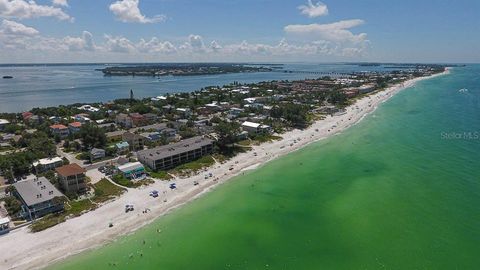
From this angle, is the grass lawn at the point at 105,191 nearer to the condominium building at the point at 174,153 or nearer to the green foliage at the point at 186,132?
the condominium building at the point at 174,153

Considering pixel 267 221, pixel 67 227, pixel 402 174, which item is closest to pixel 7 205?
pixel 67 227

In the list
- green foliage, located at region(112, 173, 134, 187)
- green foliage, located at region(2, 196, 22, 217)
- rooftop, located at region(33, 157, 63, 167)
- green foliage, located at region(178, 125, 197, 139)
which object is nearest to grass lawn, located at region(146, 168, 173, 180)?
Result: green foliage, located at region(112, 173, 134, 187)

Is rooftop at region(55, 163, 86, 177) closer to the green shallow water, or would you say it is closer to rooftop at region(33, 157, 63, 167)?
rooftop at region(33, 157, 63, 167)

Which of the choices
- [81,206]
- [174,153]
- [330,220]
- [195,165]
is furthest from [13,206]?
[330,220]

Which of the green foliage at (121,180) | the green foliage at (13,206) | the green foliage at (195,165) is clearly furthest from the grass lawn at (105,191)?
the green foliage at (195,165)

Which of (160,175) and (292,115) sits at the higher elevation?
(292,115)

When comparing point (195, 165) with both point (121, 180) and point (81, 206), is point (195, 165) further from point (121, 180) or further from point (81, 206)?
point (81, 206)
